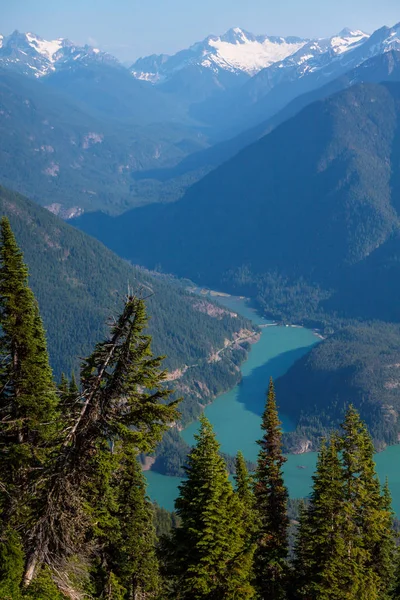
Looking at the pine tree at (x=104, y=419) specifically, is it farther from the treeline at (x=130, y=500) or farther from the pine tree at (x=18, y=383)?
the pine tree at (x=18, y=383)

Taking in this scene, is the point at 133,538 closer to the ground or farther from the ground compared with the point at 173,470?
farther from the ground

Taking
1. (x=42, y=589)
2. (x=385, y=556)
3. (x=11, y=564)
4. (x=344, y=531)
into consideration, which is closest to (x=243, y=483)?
(x=344, y=531)

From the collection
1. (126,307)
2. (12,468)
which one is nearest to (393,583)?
(12,468)

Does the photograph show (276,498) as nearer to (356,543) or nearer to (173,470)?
(356,543)

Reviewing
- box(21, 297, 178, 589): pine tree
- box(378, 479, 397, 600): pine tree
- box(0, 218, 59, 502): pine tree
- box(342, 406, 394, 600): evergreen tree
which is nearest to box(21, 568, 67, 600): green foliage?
box(21, 297, 178, 589): pine tree

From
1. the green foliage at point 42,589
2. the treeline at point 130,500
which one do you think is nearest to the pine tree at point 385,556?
the treeline at point 130,500

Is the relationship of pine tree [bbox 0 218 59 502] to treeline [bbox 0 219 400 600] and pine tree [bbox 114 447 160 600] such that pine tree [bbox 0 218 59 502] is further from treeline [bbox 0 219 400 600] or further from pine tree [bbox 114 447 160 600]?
pine tree [bbox 114 447 160 600]

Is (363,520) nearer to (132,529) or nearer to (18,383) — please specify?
(132,529)
